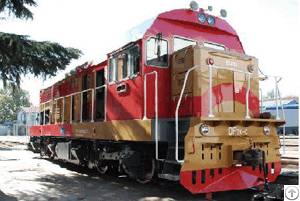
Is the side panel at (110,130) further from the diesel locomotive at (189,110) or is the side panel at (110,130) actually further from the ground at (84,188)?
the ground at (84,188)

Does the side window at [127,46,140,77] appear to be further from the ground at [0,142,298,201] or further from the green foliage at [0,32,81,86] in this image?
the green foliage at [0,32,81,86]

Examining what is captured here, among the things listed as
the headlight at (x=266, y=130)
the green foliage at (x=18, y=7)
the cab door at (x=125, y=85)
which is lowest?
the headlight at (x=266, y=130)

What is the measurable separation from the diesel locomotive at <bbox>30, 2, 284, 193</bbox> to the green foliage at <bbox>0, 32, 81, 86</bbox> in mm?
3830

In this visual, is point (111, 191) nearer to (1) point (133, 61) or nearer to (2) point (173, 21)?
(1) point (133, 61)

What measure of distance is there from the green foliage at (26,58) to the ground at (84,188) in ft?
10.3

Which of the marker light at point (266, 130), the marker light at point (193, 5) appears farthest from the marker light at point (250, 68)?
the marker light at point (193, 5)

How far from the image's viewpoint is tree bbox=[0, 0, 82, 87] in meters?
11.8

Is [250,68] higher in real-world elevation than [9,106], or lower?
lower

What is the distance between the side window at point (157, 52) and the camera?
8.11m

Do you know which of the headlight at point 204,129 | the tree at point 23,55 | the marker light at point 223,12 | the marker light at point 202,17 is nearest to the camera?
the headlight at point 204,129

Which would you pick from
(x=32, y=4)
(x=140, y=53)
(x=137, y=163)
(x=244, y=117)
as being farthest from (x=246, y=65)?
(x=32, y=4)

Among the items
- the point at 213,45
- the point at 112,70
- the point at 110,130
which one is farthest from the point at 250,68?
the point at 110,130

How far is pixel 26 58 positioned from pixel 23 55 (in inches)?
11.3

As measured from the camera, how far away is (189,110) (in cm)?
780
